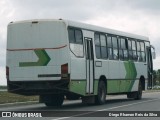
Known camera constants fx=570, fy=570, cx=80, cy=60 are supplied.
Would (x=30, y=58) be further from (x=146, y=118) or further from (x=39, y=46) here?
(x=146, y=118)

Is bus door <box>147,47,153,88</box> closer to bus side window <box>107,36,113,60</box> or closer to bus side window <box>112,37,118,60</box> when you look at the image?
bus side window <box>112,37,118,60</box>

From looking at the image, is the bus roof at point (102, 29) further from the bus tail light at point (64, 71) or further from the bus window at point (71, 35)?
the bus tail light at point (64, 71)

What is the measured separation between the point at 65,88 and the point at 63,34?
2043 millimetres

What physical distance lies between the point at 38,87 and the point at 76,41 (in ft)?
7.83

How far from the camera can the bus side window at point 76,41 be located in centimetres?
2206

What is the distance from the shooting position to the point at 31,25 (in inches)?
870

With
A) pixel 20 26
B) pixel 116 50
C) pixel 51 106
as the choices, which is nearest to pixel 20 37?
pixel 20 26

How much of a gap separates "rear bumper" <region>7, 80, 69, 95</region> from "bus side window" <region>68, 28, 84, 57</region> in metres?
1.46

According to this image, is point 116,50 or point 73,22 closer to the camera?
point 73,22

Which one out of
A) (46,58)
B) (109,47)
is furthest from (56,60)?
(109,47)

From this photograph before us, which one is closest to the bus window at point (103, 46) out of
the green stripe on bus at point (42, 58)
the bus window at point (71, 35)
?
the bus window at point (71, 35)

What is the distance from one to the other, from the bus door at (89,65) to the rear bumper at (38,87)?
194cm

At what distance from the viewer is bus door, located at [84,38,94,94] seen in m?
23.4

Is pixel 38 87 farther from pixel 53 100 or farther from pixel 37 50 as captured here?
pixel 53 100
